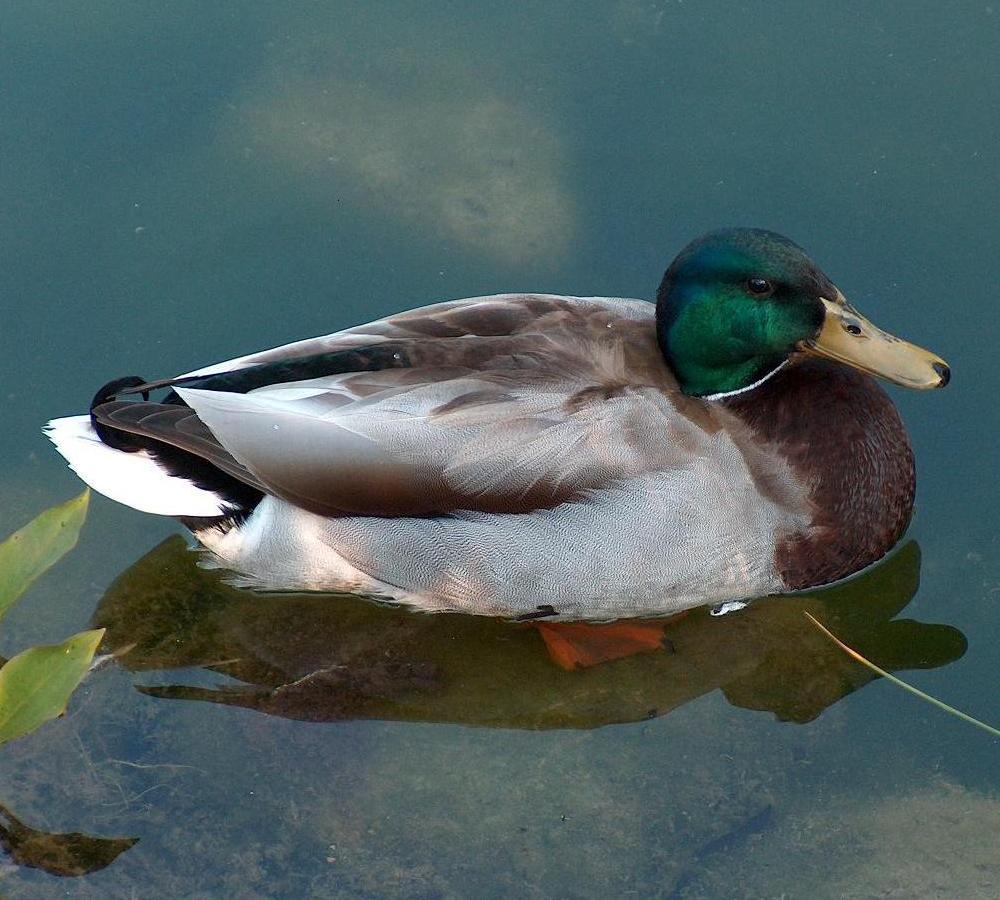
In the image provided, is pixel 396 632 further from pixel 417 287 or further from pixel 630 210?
pixel 630 210

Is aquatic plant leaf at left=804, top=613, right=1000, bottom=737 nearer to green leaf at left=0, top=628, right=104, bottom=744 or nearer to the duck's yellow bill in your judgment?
the duck's yellow bill

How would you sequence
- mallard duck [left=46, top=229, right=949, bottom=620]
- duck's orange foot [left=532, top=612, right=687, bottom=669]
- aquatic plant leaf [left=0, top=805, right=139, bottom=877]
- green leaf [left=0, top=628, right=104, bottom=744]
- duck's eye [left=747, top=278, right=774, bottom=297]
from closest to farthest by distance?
green leaf [left=0, top=628, right=104, bottom=744] < aquatic plant leaf [left=0, top=805, right=139, bottom=877] < mallard duck [left=46, top=229, right=949, bottom=620] < duck's eye [left=747, top=278, right=774, bottom=297] < duck's orange foot [left=532, top=612, right=687, bottom=669]

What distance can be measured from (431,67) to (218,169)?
1.03 meters

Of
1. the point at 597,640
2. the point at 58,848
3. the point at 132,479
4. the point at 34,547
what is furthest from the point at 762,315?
the point at 58,848

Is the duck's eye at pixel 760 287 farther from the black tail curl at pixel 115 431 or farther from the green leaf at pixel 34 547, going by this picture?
the green leaf at pixel 34 547

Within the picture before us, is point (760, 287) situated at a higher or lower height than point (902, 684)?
higher

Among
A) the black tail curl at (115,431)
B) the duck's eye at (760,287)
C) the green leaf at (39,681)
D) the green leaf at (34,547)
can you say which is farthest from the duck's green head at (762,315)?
the green leaf at (39,681)

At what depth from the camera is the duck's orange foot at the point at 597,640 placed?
4918mm

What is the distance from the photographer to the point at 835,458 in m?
4.80

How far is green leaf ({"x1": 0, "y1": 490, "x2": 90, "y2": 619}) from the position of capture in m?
4.03

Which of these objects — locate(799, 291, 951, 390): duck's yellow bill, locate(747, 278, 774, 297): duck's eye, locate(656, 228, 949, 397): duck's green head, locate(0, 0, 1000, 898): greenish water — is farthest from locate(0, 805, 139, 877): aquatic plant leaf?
locate(799, 291, 951, 390): duck's yellow bill

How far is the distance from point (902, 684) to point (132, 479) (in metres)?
2.49

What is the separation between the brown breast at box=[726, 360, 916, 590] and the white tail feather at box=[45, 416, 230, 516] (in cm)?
172

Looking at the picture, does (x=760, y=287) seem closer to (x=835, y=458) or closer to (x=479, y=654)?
(x=835, y=458)
